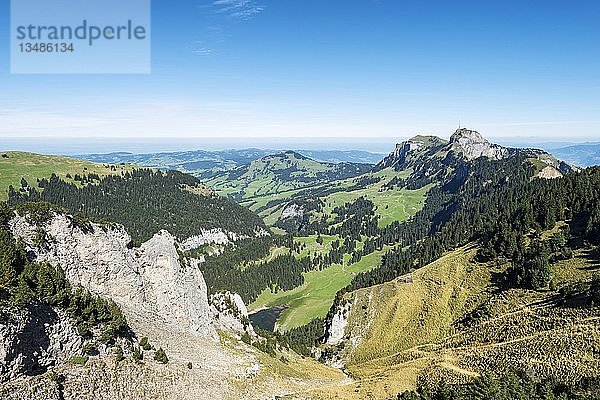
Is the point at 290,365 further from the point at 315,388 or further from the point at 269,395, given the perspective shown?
the point at 269,395

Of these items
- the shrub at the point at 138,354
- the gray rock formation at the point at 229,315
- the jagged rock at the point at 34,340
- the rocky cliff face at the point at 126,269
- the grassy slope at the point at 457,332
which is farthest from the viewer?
the gray rock formation at the point at 229,315

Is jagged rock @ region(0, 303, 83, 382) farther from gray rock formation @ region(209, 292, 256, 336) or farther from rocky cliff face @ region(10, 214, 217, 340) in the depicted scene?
gray rock formation @ region(209, 292, 256, 336)

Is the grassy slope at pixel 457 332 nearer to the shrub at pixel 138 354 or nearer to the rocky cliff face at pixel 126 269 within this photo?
the shrub at pixel 138 354

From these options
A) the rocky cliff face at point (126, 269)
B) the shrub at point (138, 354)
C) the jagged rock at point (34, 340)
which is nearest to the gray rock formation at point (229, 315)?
the rocky cliff face at point (126, 269)

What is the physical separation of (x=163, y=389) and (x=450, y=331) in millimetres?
85825

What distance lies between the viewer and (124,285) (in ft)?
279

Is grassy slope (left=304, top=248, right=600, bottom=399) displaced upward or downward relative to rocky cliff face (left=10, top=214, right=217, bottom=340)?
downward

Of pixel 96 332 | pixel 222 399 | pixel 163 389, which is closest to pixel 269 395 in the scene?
pixel 222 399

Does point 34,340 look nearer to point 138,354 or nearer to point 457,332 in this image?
point 138,354

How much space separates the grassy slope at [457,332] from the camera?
270 feet

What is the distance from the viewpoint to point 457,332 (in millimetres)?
118438

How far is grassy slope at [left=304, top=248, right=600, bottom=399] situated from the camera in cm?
8219

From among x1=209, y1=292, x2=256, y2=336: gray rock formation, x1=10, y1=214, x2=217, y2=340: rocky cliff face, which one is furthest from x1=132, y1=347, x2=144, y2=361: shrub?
x1=209, y1=292, x2=256, y2=336: gray rock formation

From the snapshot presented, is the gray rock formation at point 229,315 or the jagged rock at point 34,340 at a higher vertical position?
the jagged rock at point 34,340
